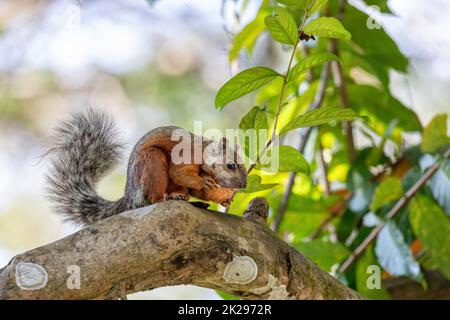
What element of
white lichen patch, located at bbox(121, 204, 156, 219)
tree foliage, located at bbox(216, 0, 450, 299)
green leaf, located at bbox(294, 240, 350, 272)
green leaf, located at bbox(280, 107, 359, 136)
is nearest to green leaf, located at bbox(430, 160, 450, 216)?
tree foliage, located at bbox(216, 0, 450, 299)

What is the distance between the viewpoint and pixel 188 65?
17.7 feet

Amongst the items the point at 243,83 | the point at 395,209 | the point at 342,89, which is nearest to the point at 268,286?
the point at 243,83

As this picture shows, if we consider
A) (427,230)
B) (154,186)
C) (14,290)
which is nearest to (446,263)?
(427,230)

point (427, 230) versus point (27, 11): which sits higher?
point (27, 11)

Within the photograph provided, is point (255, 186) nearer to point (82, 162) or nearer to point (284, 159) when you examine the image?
point (284, 159)

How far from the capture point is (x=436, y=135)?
94.7 inches

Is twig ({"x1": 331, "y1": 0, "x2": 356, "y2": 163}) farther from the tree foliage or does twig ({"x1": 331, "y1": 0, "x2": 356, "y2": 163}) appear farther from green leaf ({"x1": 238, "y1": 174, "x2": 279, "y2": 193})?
green leaf ({"x1": 238, "y1": 174, "x2": 279, "y2": 193})

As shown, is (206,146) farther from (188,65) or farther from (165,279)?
(188,65)

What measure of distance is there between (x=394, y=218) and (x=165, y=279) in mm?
1234

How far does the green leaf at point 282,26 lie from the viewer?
1487mm

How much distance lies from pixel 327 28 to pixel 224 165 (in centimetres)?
47

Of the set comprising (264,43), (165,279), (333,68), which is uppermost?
(264,43)

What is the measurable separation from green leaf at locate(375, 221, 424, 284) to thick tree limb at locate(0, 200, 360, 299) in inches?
25.3
